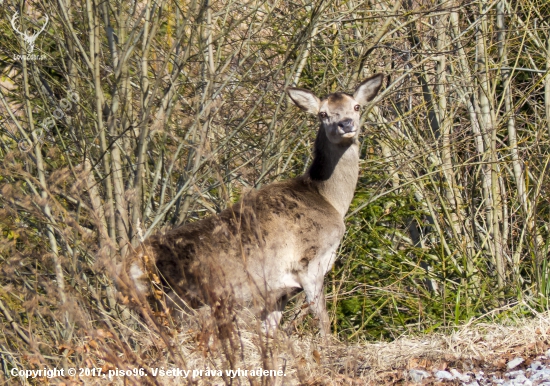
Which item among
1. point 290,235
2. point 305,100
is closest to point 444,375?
point 290,235

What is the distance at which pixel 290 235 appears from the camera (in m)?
6.12

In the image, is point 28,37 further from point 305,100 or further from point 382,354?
point 382,354

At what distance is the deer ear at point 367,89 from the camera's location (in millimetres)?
6844

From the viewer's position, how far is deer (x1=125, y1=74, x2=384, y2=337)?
566 cm

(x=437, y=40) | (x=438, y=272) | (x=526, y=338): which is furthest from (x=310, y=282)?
(x=437, y=40)

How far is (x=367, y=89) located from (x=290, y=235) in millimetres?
1672

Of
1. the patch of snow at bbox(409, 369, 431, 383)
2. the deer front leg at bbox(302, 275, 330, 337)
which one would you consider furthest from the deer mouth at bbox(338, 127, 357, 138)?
the patch of snow at bbox(409, 369, 431, 383)

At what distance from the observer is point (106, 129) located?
6152 mm

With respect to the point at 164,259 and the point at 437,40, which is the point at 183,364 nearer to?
the point at 164,259

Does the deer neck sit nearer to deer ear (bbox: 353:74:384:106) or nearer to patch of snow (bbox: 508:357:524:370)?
deer ear (bbox: 353:74:384:106)

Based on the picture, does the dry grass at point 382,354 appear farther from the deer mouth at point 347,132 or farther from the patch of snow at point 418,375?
the deer mouth at point 347,132

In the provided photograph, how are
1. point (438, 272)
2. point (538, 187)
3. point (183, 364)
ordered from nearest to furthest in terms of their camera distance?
point (183, 364) → point (538, 187) → point (438, 272)

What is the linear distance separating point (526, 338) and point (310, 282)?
170 centimetres

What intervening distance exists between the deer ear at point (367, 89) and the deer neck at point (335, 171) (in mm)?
406
